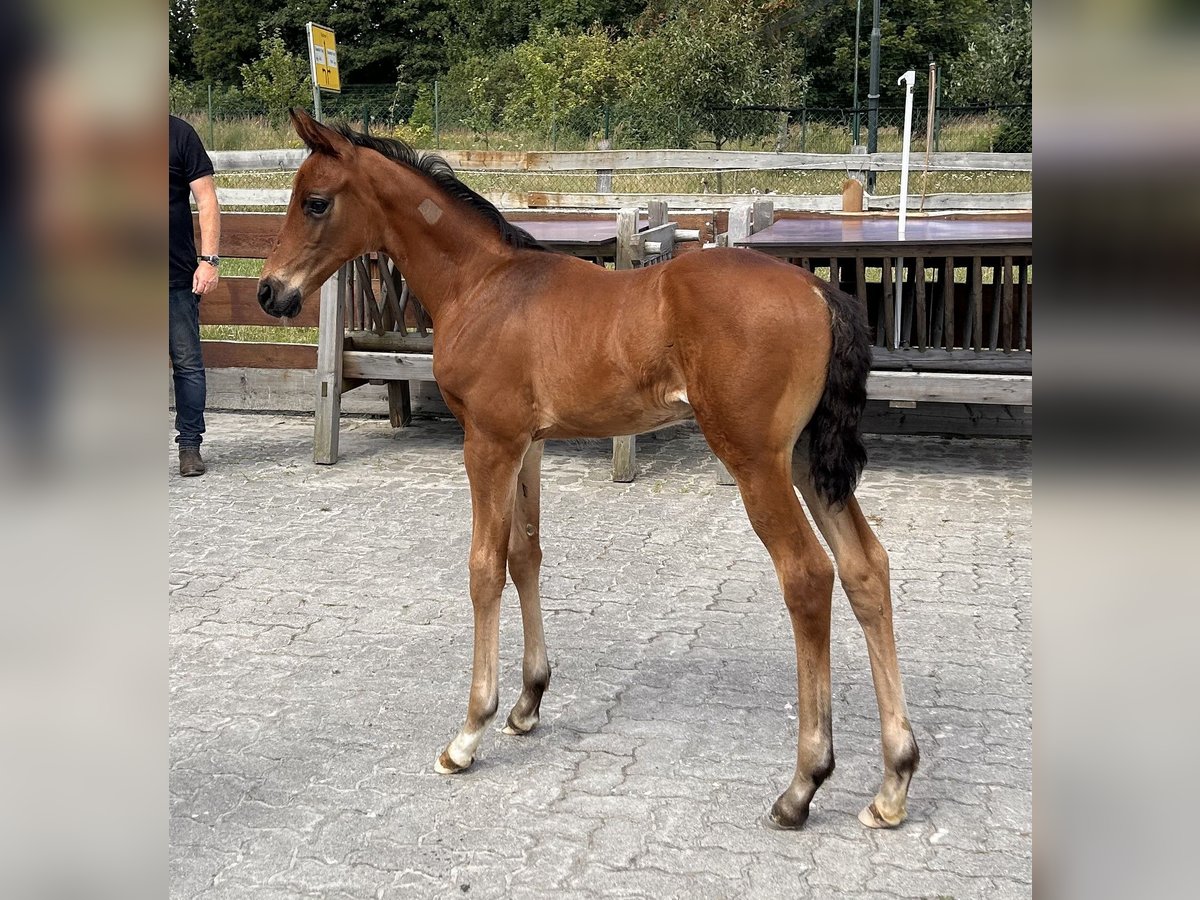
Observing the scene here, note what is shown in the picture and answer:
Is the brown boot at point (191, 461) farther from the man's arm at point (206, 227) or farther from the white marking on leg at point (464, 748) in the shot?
the white marking on leg at point (464, 748)

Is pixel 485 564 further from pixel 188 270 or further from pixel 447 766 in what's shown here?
pixel 188 270

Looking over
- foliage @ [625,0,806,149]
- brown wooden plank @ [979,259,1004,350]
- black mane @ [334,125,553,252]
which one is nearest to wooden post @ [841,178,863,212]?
brown wooden plank @ [979,259,1004,350]

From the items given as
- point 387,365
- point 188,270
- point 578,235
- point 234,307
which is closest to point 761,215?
point 578,235

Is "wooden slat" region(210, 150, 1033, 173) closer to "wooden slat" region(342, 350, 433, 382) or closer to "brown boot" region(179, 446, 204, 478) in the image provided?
"wooden slat" region(342, 350, 433, 382)

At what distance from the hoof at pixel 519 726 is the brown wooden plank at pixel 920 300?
418 centimetres

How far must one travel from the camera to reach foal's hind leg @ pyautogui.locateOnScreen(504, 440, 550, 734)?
3.82 meters

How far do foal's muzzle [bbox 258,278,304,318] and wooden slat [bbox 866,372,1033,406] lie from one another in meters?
3.98

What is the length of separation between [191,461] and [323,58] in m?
4.31

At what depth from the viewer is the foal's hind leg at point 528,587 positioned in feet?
12.5

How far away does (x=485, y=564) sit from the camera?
3547 mm

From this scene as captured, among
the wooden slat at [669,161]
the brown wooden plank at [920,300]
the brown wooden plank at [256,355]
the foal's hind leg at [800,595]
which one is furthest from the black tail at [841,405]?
the wooden slat at [669,161]
